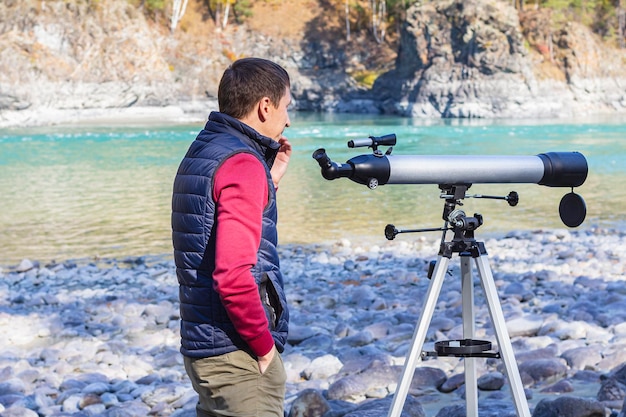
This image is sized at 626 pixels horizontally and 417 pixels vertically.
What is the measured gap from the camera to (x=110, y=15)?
59281 millimetres

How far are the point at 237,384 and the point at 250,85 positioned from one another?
857 millimetres

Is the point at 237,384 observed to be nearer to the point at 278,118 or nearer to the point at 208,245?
the point at 208,245

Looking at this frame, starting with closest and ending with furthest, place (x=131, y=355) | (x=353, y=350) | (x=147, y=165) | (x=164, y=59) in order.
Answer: (x=353, y=350)
(x=131, y=355)
(x=147, y=165)
(x=164, y=59)

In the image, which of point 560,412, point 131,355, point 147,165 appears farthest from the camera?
point 147,165

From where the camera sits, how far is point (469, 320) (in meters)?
A: 2.72

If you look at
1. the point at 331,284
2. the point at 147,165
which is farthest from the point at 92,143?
the point at 331,284

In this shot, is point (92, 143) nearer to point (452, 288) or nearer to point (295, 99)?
point (452, 288)

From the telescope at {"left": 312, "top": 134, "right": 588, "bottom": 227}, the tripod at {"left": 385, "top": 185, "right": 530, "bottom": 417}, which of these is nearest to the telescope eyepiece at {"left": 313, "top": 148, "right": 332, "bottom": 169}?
the telescope at {"left": 312, "top": 134, "right": 588, "bottom": 227}

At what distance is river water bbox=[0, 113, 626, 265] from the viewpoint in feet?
37.3

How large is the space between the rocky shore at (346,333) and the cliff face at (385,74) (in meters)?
42.6

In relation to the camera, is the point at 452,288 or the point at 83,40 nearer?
the point at 452,288

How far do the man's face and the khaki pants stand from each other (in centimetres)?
64

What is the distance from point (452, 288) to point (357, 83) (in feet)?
194

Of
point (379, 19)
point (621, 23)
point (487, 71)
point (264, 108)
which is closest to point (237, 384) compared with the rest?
point (264, 108)
